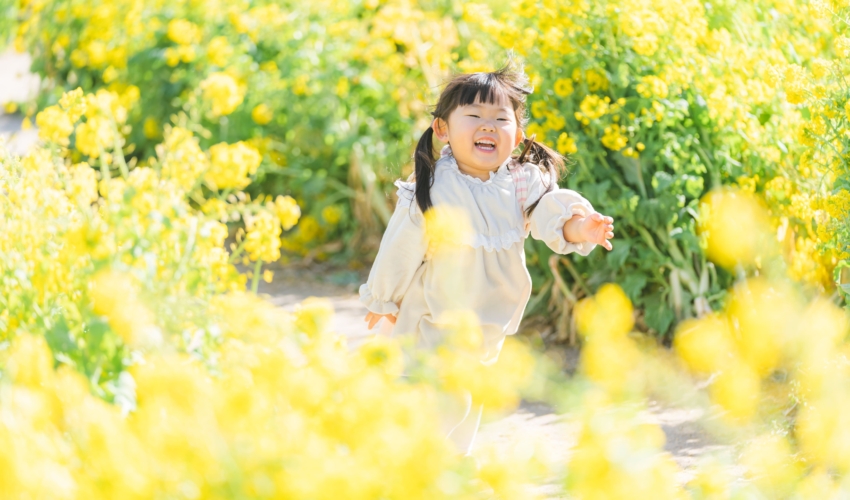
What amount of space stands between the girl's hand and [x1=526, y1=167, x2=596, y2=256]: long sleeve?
0.08 ft

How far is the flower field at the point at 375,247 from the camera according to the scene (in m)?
1.32

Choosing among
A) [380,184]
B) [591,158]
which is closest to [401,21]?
[380,184]

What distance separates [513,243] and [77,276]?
109 centimetres

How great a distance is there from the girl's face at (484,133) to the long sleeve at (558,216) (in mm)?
170

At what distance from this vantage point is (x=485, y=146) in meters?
2.59

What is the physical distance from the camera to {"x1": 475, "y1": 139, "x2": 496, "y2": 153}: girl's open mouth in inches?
102

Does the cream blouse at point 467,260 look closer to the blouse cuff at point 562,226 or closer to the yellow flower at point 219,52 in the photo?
the blouse cuff at point 562,226

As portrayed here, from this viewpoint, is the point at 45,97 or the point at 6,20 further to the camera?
the point at 6,20

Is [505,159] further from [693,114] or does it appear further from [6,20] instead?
[6,20]

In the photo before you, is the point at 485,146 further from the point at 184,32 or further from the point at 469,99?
the point at 184,32

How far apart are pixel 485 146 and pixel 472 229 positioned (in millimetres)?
224

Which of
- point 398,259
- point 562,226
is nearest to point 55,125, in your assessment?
point 398,259

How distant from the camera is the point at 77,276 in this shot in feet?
6.77

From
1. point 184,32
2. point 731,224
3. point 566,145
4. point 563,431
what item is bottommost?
point 563,431
